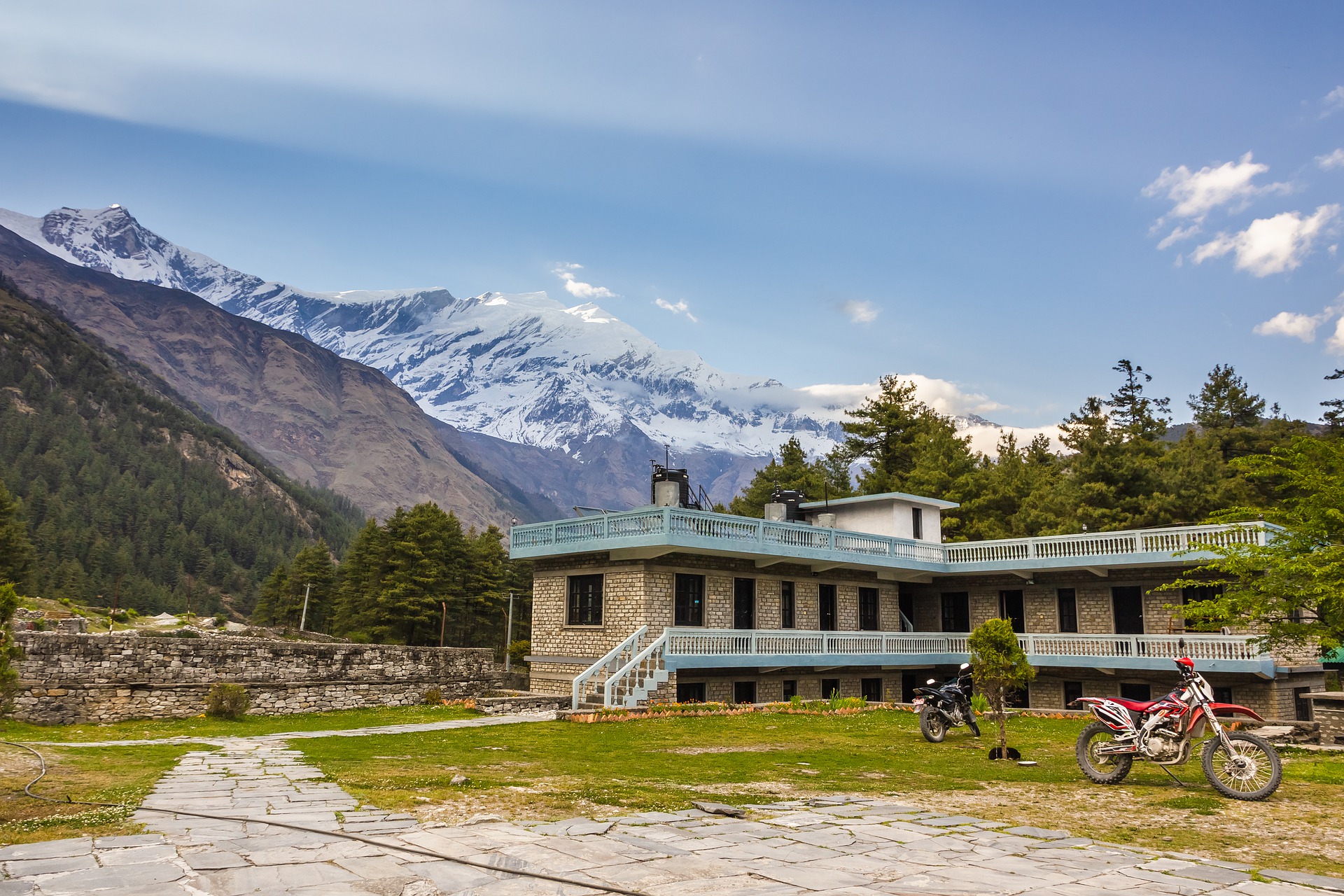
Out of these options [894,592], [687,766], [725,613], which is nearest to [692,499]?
[725,613]

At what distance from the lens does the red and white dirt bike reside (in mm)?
10352

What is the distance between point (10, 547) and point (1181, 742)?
69.7 m

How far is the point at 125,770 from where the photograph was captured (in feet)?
37.6

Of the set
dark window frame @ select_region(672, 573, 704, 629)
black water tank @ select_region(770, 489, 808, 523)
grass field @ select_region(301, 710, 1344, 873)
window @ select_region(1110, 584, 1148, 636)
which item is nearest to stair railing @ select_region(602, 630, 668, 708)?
dark window frame @ select_region(672, 573, 704, 629)

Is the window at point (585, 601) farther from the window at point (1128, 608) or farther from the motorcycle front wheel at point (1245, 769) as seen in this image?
the motorcycle front wheel at point (1245, 769)

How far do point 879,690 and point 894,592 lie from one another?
13.1 ft

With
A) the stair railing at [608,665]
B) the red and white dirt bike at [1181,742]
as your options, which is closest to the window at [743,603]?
the stair railing at [608,665]

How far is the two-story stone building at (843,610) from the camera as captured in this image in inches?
1005

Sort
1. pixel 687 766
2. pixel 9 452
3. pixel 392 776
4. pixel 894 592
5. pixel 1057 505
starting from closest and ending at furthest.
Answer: pixel 392 776 < pixel 687 766 < pixel 894 592 < pixel 1057 505 < pixel 9 452

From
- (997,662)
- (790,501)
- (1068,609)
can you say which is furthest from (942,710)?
(790,501)

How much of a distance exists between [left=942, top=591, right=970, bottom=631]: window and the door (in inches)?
221

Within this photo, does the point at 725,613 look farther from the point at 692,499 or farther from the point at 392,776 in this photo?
the point at 392,776

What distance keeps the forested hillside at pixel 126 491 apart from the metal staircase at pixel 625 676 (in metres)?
67.1

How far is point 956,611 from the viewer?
115 ft
